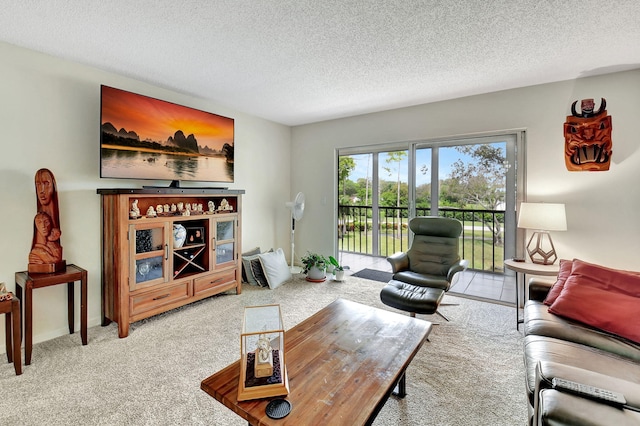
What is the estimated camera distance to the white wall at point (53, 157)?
233cm

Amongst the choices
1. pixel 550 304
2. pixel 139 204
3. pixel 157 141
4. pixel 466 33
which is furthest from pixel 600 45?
pixel 139 204

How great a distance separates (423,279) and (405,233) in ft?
6.82

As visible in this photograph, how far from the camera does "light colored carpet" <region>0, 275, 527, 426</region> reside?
1.66 m

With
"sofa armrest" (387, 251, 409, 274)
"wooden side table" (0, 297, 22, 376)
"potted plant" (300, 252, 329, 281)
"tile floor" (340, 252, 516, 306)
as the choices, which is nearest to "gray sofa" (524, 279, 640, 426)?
"sofa armrest" (387, 251, 409, 274)

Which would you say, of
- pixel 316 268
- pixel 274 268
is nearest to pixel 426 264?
pixel 316 268

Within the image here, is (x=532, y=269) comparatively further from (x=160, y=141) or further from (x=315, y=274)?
(x=160, y=141)

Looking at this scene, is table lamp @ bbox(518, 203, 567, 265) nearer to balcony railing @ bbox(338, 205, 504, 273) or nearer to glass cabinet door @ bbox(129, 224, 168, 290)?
balcony railing @ bbox(338, 205, 504, 273)

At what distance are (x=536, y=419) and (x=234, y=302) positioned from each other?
293 cm

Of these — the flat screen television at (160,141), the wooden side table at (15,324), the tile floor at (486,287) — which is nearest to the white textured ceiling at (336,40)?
the flat screen television at (160,141)

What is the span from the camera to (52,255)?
92.9 inches

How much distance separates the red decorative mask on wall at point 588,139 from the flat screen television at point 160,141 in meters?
3.70

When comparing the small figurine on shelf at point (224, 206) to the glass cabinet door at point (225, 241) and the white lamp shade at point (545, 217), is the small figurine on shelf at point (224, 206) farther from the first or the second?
the white lamp shade at point (545, 217)

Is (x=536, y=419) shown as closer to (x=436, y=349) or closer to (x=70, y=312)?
Result: (x=436, y=349)

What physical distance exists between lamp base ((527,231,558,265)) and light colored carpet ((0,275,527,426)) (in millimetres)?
650
